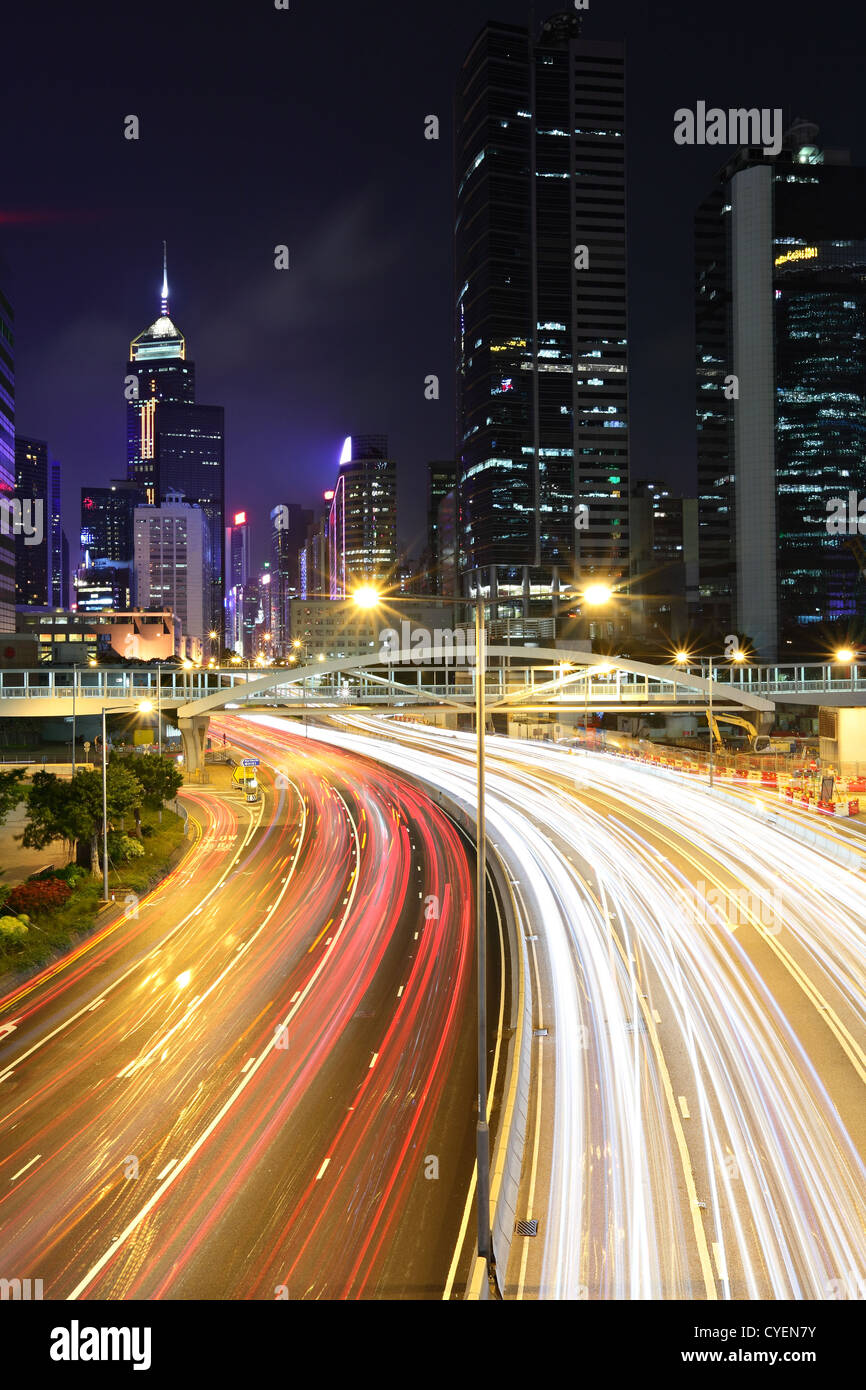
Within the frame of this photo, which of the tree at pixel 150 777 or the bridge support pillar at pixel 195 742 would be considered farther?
the bridge support pillar at pixel 195 742

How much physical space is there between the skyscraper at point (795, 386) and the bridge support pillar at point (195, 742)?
112179mm

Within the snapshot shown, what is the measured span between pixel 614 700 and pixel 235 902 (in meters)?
39.3

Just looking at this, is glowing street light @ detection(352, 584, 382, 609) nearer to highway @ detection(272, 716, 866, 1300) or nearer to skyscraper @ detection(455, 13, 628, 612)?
highway @ detection(272, 716, 866, 1300)

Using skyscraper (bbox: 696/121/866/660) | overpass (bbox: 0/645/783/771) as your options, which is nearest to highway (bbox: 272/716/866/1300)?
overpass (bbox: 0/645/783/771)

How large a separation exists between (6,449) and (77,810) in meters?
82.5

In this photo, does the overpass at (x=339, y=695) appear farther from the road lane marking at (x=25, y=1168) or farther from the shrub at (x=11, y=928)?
the road lane marking at (x=25, y=1168)

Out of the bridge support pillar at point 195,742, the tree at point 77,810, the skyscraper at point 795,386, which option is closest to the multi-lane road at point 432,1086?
the tree at point 77,810

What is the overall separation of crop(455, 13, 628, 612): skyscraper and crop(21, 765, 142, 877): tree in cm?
14691

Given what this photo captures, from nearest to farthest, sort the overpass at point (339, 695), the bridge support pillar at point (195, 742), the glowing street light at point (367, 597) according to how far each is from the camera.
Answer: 1. the glowing street light at point (367, 597)
2. the overpass at point (339, 695)
3. the bridge support pillar at point (195, 742)

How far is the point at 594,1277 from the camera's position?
11.7m

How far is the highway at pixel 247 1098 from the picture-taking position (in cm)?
1246

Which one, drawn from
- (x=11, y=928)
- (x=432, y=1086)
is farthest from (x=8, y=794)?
(x=432, y=1086)
